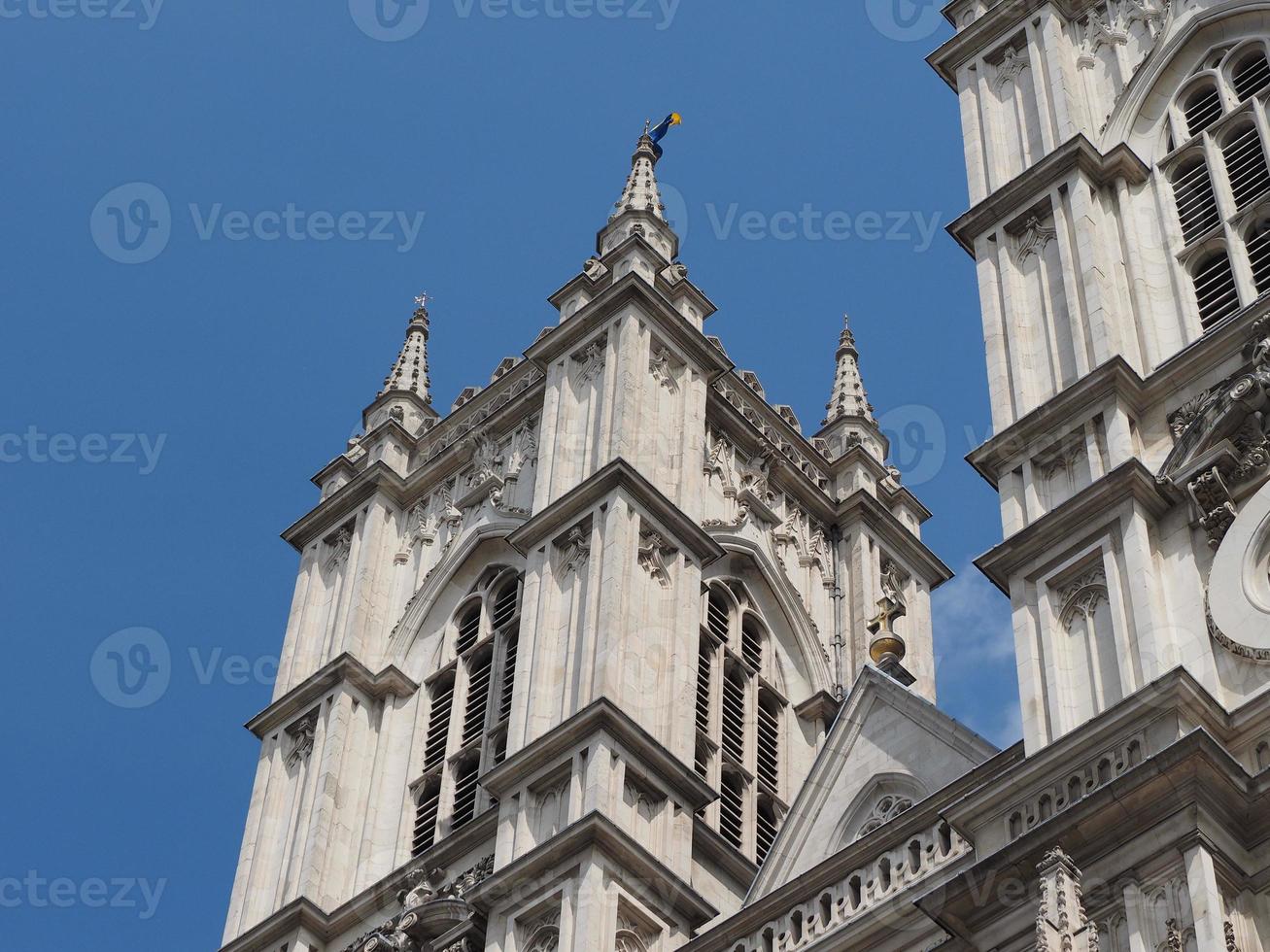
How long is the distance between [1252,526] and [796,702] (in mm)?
13819

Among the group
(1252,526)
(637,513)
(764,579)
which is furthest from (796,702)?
(1252,526)

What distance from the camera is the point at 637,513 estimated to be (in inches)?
1415

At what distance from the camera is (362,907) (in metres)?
34.2

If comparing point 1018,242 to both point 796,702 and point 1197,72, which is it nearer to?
point 1197,72

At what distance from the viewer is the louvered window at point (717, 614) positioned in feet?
124

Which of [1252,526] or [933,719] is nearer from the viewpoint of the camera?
[1252,526]

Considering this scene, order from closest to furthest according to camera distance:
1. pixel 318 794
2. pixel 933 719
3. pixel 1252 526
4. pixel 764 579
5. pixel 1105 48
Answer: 1. pixel 1252 526
2. pixel 933 719
3. pixel 1105 48
4. pixel 318 794
5. pixel 764 579

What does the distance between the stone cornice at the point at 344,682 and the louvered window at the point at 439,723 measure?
1.33 ft

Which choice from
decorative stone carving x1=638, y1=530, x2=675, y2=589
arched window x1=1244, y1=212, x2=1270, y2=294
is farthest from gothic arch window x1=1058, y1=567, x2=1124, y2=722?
decorative stone carving x1=638, y1=530, x2=675, y2=589

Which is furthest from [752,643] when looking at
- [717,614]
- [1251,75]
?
[1251,75]

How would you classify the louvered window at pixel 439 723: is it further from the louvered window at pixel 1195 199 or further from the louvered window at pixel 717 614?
the louvered window at pixel 1195 199

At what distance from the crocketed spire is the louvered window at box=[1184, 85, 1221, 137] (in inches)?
503

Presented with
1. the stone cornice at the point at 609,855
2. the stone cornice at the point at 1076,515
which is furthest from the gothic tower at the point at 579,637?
the stone cornice at the point at 1076,515

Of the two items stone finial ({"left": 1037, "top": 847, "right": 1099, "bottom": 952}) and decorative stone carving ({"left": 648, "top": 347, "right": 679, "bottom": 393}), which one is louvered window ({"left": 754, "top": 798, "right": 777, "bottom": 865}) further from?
stone finial ({"left": 1037, "top": 847, "right": 1099, "bottom": 952})
